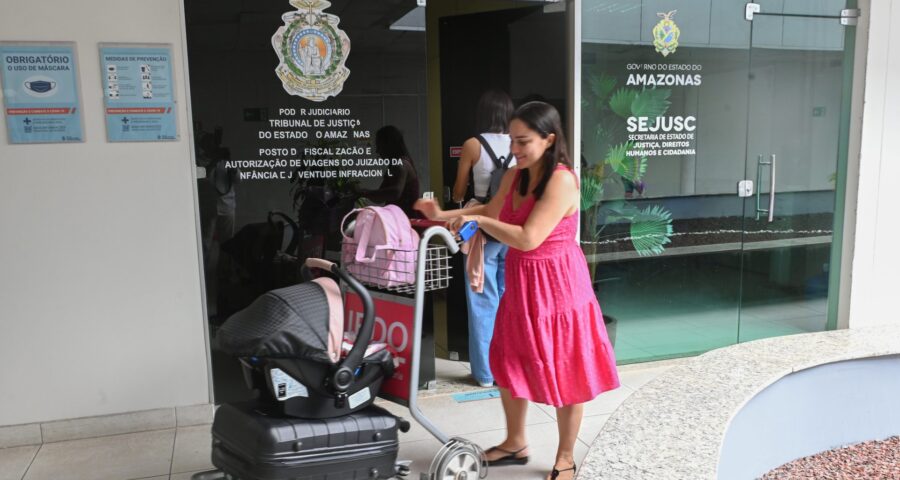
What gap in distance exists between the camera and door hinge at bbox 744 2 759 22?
4.41 metres

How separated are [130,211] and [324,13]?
140 cm

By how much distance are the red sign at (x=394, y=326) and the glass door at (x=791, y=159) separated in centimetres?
302

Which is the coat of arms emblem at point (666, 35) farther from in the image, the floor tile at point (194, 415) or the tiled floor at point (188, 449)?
the floor tile at point (194, 415)

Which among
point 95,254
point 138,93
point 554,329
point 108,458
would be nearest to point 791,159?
point 554,329

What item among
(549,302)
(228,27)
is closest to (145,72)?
(228,27)

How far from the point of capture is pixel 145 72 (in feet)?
10.8

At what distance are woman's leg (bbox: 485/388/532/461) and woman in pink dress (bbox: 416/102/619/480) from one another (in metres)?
0.09

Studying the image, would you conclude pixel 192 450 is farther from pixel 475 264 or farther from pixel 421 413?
pixel 475 264

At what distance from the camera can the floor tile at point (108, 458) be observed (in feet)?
9.93

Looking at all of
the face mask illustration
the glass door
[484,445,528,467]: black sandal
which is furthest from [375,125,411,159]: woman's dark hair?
the glass door

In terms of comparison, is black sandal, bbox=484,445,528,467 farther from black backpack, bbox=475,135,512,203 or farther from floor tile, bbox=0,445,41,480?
floor tile, bbox=0,445,41,480

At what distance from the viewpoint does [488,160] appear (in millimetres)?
4051

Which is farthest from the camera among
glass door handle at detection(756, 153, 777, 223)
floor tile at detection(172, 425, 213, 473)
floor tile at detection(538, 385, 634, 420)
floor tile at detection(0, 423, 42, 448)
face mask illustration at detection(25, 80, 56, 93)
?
glass door handle at detection(756, 153, 777, 223)

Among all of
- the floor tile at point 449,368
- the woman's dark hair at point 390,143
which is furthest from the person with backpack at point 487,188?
the woman's dark hair at point 390,143
